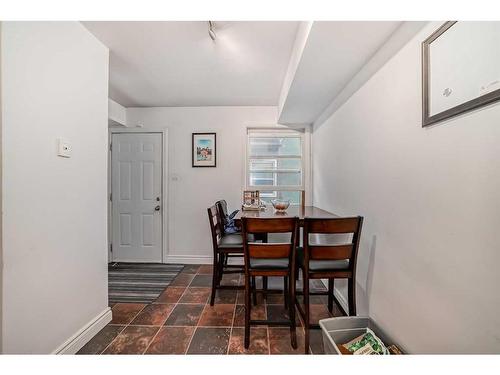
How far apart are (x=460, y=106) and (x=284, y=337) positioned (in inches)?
69.5

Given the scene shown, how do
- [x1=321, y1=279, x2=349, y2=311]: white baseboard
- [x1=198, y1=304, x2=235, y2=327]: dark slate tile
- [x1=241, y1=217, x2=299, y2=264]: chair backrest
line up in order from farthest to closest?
1. [x1=321, y1=279, x2=349, y2=311]: white baseboard
2. [x1=198, y1=304, x2=235, y2=327]: dark slate tile
3. [x1=241, y1=217, x2=299, y2=264]: chair backrest

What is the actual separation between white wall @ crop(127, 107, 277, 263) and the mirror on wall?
242 centimetres

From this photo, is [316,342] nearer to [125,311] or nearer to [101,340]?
[101,340]

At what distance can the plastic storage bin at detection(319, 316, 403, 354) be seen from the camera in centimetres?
138

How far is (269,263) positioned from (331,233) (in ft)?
1.61

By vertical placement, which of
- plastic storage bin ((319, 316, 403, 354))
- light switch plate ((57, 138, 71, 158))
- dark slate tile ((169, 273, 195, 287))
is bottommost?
dark slate tile ((169, 273, 195, 287))

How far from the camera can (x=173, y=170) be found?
3346 millimetres

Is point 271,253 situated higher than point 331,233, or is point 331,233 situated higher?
point 331,233

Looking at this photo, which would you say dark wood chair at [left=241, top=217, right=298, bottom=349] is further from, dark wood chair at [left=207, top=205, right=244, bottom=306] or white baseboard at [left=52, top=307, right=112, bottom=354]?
white baseboard at [left=52, top=307, right=112, bottom=354]

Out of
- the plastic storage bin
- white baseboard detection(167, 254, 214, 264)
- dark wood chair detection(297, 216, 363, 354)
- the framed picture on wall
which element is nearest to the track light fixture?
dark wood chair detection(297, 216, 363, 354)

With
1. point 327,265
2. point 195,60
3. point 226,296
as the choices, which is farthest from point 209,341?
point 195,60

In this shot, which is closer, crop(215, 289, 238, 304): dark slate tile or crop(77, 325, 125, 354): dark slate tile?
crop(77, 325, 125, 354): dark slate tile

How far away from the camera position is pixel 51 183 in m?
1.31

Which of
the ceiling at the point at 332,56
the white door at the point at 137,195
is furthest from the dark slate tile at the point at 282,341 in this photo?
the white door at the point at 137,195
